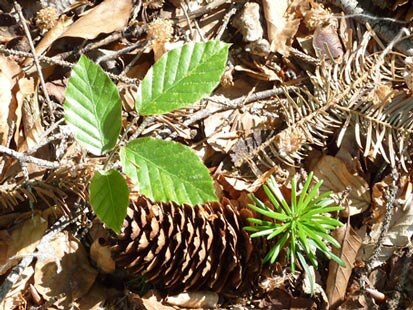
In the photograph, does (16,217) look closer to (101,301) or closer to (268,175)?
(101,301)

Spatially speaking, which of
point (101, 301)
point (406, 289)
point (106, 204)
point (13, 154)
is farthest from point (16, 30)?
point (406, 289)

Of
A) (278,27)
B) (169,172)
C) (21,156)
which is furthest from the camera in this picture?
(278,27)

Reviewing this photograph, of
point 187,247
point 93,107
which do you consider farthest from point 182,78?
point 187,247

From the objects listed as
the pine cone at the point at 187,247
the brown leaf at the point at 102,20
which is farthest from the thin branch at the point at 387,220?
the brown leaf at the point at 102,20

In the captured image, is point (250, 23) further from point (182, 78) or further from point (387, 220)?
point (387, 220)

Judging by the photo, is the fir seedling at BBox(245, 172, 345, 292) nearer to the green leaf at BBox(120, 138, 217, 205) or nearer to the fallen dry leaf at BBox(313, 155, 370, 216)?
the fallen dry leaf at BBox(313, 155, 370, 216)

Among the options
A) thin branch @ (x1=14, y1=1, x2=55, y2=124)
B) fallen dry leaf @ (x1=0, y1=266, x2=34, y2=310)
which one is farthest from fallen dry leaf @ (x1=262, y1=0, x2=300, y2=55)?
fallen dry leaf @ (x1=0, y1=266, x2=34, y2=310)
